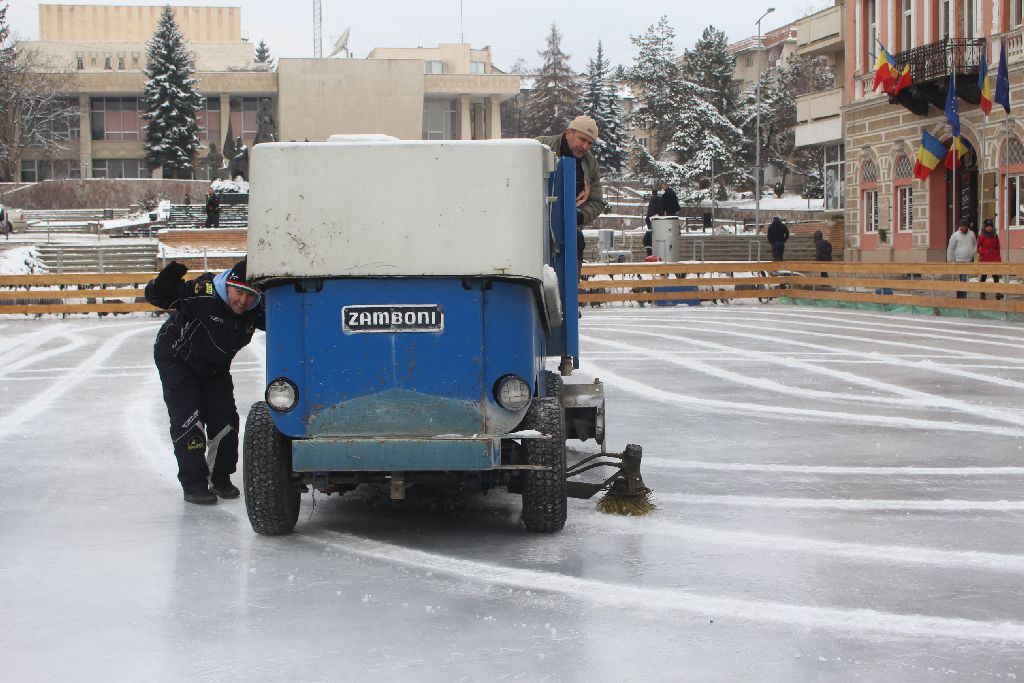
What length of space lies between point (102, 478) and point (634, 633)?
4.79 metres

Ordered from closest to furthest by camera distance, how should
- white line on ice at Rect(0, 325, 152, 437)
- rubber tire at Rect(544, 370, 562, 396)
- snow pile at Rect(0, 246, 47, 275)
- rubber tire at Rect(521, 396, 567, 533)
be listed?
rubber tire at Rect(521, 396, 567, 533), rubber tire at Rect(544, 370, 562, 396), white line on ice at Rect(0, 325, 152, 437), snow pile at Rect(0, 246, 47, 275)

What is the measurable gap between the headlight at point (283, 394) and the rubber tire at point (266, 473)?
0.78ft

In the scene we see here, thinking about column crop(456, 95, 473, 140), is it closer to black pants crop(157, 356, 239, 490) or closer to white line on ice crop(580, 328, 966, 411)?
white line on ice crop(580, 328, 966, 411)

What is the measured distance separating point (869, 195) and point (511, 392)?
34.8 metres

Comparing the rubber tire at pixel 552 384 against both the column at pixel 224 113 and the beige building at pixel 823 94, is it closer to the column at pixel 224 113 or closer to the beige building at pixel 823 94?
the beige building at pixel 823 94

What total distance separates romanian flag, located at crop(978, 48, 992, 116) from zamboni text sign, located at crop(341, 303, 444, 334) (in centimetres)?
2552

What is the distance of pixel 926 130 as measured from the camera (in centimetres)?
3500

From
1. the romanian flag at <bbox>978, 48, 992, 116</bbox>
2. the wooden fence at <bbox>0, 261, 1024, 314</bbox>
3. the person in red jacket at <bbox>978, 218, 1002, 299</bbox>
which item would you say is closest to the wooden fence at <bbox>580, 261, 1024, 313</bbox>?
the wooden fence at <bbox>0, 261, 1024, 314</bbox>

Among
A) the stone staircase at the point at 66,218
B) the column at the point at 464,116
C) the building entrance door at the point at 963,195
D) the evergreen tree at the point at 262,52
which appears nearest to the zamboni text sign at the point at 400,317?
the building entrance door at the point at 963,195

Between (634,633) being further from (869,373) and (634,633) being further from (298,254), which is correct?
(869,373)

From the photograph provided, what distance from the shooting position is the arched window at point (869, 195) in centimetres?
3862

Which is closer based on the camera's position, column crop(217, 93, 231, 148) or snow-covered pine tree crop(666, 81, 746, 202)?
snow-covered pine tree crop(666, 81, 746, 202)

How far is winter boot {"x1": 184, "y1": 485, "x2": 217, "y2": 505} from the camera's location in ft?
25.1

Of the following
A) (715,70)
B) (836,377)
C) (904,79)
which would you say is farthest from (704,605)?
(715,70)
